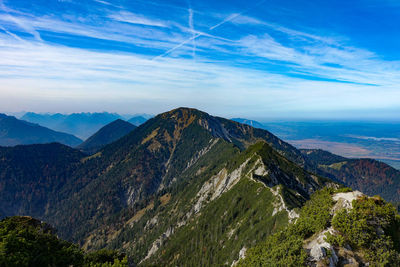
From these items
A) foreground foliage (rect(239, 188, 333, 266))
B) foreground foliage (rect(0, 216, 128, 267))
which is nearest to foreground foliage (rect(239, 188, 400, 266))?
foreground foliage (rect(239, 188, 333, 266))

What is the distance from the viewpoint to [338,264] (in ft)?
105

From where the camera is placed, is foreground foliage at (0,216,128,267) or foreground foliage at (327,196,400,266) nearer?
foreground foliage at (327,196,400,266)

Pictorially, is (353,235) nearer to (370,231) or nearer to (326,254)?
(370,231)

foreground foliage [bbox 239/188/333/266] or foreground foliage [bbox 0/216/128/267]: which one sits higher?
foreground foliage [bbox 239/188/333/266]

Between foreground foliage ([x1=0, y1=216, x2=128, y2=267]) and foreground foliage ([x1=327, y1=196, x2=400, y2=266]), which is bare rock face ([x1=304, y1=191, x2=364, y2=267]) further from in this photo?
foreground foliage ([x1=0, y1=216, x2=128, y2=267])

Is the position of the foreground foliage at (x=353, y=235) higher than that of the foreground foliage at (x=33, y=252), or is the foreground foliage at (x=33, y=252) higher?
the foreground foliage at (x=353, y=235)

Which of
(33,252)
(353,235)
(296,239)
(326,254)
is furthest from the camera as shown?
(33,252)

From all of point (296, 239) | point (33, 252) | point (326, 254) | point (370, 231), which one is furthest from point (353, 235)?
point (33, 252)

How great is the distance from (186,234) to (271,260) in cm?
14271

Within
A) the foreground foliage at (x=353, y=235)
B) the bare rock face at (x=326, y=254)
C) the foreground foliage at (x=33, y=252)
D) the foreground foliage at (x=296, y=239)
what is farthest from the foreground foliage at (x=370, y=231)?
the foreground foliage at (x=33, y=252)

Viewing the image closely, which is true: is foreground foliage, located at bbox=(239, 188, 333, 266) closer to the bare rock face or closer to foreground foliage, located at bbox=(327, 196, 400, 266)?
the bare rock face

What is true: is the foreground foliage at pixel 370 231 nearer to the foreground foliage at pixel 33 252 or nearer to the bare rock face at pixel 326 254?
the bare rock face at pixel 326 254

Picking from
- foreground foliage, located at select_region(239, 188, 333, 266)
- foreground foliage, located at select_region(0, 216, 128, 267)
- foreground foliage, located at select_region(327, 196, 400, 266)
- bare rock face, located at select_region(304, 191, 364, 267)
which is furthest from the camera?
foreground foliage, located at select_region(0, 216, 128, 267)

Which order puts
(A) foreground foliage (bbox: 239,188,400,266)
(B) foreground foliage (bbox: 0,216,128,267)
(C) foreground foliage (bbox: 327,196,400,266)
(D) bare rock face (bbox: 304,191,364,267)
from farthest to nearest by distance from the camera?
(B) foreground foliage (bbox: 0,216,128,267)
(A) foreground foliage (bbox: 239,188,400,266)
(C) foreground foliage (bbox: 327,196,400,266)
(D) bare rock face (bbox: 304,191,364,267)
